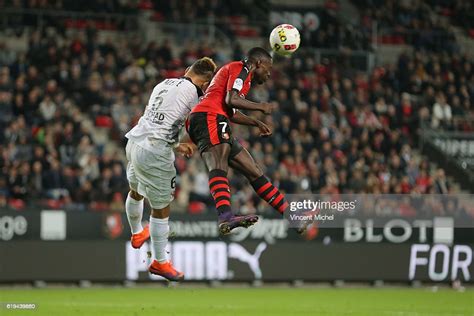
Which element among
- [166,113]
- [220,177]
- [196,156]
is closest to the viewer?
[220,177]

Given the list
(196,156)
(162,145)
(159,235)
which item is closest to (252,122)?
(162,145)

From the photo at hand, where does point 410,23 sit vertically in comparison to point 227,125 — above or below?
above

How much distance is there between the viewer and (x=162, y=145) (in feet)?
38.7

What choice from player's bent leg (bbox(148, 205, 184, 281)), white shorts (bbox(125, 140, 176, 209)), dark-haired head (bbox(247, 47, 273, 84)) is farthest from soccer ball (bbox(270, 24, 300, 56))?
player's bent leg (bbox(148, 205, 184, 281))

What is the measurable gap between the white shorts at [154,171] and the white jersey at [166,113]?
3.1 inches

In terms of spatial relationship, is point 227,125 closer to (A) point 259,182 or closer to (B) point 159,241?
(A) point 259,182

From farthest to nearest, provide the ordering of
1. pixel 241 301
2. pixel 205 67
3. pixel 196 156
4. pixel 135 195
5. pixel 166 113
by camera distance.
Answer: pixel 196 156
pixel 241 301
pixel 135 195
pixel 205 67
pixel 166 113

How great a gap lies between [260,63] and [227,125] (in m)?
0.85

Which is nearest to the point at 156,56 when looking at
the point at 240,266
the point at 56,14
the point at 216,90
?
the point at 56,14

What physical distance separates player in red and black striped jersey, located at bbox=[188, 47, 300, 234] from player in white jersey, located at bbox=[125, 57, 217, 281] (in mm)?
190

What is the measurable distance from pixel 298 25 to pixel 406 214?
12.1 meters

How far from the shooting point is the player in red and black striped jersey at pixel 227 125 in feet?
37.3

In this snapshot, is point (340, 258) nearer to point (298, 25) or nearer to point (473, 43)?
point (298, 25)

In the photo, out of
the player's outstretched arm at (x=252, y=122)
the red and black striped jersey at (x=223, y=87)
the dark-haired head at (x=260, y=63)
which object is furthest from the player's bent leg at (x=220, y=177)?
the dark-haired head at (x=260, y=63)
